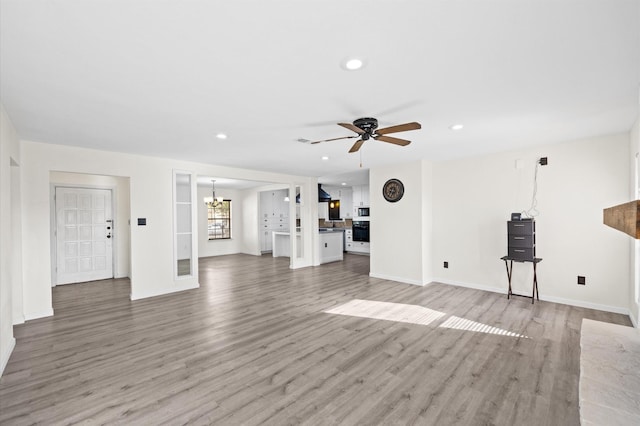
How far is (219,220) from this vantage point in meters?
10.1

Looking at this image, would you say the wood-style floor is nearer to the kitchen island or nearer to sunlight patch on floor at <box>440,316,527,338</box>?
A: sunlight patch on floor at <box>440,316,527,338</box>

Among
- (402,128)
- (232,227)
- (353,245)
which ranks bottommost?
(353,245)

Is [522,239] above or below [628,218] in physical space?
below

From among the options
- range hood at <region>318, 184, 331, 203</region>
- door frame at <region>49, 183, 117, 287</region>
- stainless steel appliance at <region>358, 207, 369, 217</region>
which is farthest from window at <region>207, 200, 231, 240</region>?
stainless steel appliance at <region>358, 207, 369, 217</region>

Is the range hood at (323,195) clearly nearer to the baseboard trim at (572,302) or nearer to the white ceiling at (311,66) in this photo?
the baseboard trim at (572,302)

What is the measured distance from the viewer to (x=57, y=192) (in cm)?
587

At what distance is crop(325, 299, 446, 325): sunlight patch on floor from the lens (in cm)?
379

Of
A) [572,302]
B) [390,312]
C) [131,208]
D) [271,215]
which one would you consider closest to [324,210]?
[271,215]

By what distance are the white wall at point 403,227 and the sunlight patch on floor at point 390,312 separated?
1.46m

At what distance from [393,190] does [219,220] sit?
21.1 feet

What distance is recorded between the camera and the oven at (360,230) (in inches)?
380

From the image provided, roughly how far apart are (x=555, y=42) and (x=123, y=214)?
24.6 feet

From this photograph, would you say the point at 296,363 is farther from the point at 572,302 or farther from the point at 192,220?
the point at 572,302

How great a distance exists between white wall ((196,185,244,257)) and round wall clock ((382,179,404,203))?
5.17 meters
